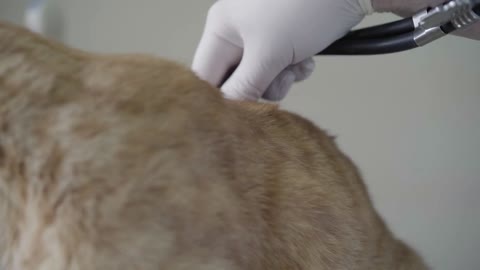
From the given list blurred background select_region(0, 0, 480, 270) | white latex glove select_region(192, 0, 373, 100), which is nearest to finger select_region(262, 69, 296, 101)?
white latex glove select_region(192, 0, 373, 100)

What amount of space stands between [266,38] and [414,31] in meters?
0.17

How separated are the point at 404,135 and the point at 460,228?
0.76 feet

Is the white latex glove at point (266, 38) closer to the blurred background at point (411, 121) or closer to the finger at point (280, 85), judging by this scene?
the finger at point (280, 85)

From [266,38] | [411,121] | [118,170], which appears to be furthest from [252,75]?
[411,121]

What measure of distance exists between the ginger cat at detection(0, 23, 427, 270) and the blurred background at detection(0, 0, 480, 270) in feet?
2.35

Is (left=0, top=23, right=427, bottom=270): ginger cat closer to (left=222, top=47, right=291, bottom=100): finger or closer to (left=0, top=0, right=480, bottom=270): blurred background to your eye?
(left=222, top=47, right=291, bottom=100): finger

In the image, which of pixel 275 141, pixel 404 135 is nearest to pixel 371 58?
pixel 404 135

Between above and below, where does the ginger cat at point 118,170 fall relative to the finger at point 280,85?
above

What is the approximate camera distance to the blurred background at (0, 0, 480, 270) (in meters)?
0.99

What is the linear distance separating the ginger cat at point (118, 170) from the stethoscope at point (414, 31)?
1.11 feet

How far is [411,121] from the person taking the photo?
1018 millimetres

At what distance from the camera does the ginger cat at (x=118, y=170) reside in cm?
22

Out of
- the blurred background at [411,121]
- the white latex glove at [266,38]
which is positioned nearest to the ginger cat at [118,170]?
the white latex glove at [266,38]

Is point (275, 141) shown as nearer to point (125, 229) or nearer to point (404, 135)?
point (125, 229)
